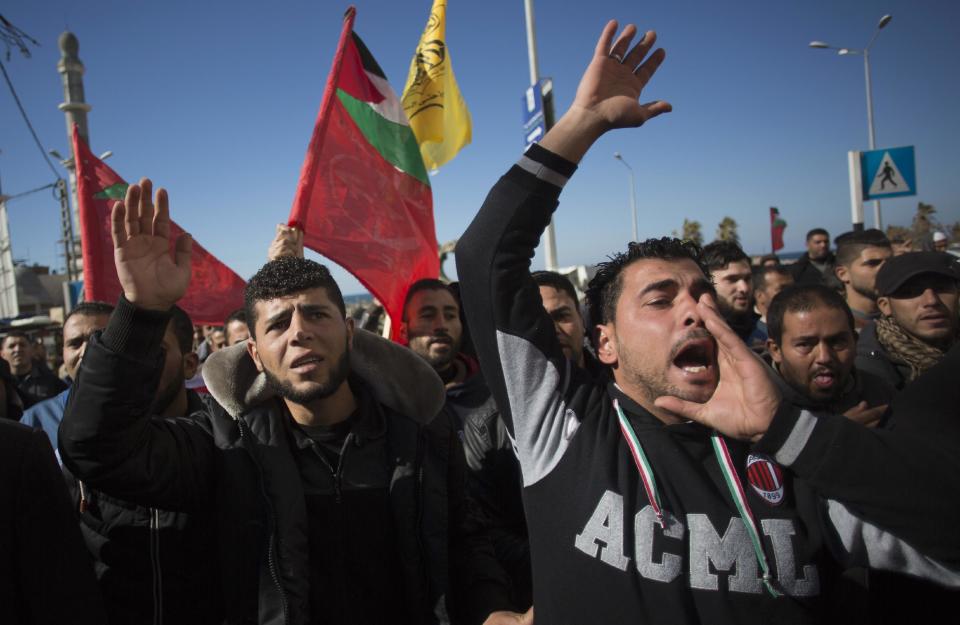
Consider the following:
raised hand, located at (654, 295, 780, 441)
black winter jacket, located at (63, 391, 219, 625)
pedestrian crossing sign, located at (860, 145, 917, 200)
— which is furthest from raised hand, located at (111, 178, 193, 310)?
pedestrian crossing sign, located at (860, 145, 917, 200)

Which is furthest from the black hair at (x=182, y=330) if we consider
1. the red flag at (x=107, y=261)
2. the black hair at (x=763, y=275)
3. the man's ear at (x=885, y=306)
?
the black hair at (x=763, y=275)

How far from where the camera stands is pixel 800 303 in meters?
3.15

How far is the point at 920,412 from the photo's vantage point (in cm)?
171

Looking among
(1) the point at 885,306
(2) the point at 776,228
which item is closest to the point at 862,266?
(1) the point at 885,306

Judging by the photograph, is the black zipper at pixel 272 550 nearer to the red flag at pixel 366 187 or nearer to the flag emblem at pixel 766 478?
the flag emblem at pixel 766 478

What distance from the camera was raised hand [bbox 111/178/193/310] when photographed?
185cm

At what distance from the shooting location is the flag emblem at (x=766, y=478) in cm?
161

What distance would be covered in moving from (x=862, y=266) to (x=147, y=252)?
5.59 m

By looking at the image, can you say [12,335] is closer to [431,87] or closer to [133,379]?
[431,87]

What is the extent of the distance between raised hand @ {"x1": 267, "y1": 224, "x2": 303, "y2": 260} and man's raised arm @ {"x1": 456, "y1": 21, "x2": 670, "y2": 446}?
1961 millimetres

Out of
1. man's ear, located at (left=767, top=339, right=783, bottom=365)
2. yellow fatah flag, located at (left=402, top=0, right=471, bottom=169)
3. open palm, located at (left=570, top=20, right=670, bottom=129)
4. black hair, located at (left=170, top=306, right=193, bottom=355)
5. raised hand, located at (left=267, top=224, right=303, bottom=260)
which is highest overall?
yellow fatah flag, located at (left=402, top=0, right=471, bottom=169)

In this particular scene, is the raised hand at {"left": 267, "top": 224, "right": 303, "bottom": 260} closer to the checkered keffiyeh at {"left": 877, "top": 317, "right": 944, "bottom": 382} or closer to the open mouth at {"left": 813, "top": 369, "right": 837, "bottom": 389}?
Answer: the open mouth at {"left": 813, "top": 369, "right": 837, "bottom": 389}

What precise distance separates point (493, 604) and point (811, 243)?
7.96 metres

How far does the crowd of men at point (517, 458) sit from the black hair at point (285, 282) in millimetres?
12
